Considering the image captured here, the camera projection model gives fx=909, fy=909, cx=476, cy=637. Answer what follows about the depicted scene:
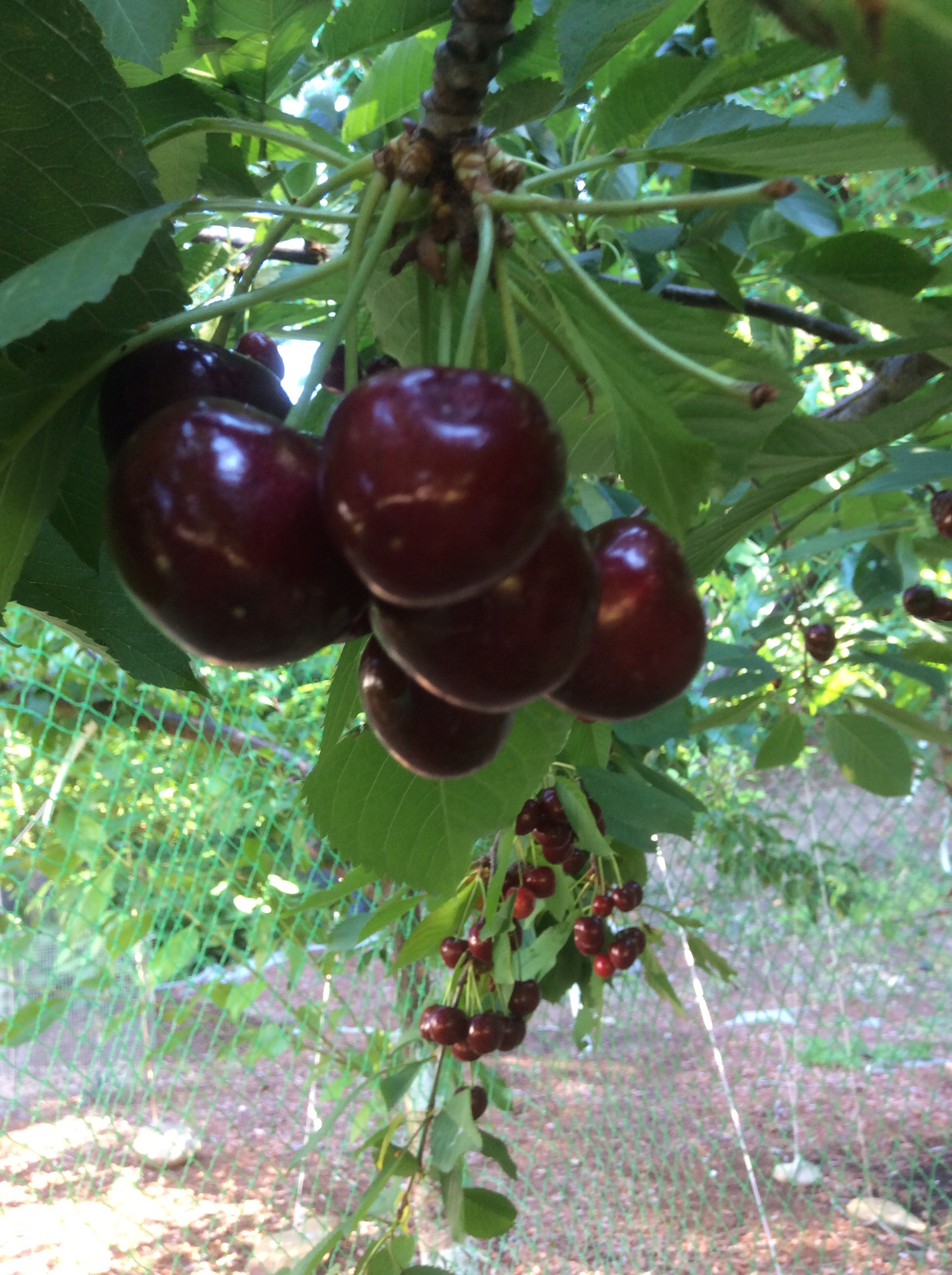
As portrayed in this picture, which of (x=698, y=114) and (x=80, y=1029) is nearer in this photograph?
(x=698, y=114)

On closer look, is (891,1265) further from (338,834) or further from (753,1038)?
(338,834)

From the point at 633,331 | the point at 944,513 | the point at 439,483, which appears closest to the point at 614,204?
the point at 633,331

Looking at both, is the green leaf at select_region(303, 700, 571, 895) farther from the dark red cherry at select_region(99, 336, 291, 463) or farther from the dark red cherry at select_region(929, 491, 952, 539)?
the dark red cherry at select_region(929, 491, 952, 539)

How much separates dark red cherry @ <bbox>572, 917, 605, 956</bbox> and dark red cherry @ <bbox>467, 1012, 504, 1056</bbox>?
0.71 ft

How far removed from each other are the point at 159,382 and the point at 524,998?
1.49 m

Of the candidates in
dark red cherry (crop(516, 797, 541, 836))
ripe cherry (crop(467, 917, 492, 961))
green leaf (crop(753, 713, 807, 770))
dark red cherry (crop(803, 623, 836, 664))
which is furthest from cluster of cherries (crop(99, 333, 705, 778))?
dark red cherry (crop(803, 623, 836, 664))

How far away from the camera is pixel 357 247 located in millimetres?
407

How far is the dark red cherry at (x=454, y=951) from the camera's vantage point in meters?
1.70

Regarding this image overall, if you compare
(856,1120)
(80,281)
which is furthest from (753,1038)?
(80,281)

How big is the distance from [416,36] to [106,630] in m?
0.69

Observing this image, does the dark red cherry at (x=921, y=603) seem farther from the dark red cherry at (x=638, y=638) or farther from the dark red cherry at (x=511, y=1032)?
the dark red cherry at (x=638, y=638)

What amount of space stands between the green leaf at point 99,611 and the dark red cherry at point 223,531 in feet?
0.77

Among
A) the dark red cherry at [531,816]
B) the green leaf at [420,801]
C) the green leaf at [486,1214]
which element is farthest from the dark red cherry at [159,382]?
the green leaf at [486,1214]

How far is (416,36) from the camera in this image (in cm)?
90
